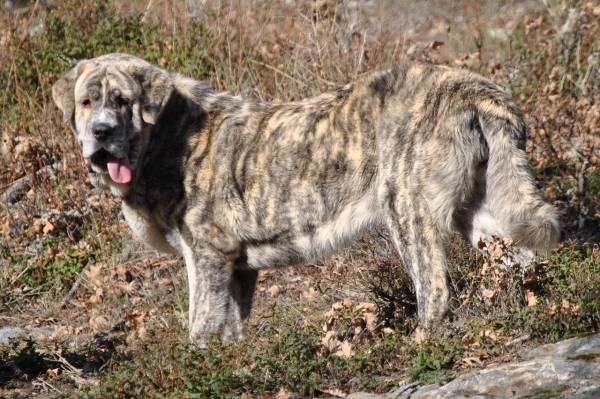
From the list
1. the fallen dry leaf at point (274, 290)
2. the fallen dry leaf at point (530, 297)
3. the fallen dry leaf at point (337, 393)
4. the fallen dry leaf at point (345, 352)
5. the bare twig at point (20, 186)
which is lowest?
the fallen dry leaf at point (274, 290)

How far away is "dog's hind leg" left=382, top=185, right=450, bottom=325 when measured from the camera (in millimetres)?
4699

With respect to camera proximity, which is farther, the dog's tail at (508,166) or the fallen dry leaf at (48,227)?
the fallen dry leaf at (48,227)

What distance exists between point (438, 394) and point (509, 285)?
1127mm

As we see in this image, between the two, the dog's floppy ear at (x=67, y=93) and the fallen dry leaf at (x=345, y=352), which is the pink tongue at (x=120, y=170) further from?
the fallen dry leaf at (x=345, y=352)

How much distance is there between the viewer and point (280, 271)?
720 cm

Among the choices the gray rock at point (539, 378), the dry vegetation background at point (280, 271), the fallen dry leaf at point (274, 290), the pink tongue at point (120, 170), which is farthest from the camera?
the fallen dry leaf at point (274, 290)

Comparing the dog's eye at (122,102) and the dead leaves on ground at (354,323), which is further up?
the dog's eye at (122,102)

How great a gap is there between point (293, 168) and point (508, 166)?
1424 millimetres

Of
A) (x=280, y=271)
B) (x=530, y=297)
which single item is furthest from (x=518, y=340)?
(x=280, y=271)

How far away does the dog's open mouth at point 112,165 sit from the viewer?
5.41 m

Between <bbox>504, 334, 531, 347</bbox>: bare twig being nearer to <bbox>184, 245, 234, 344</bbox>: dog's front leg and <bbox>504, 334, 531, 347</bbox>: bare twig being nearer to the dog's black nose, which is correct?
<bbox>184, 245, 234, 344</bbox>: dog's front leg

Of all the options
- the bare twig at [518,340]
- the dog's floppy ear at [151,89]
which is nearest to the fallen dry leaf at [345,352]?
the bare twig at [518,340]

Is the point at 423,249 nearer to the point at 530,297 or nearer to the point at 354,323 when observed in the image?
the point at 530,297

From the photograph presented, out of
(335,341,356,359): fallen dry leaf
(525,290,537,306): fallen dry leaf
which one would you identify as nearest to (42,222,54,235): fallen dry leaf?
(335,341,356,359): fallen dry leaf
